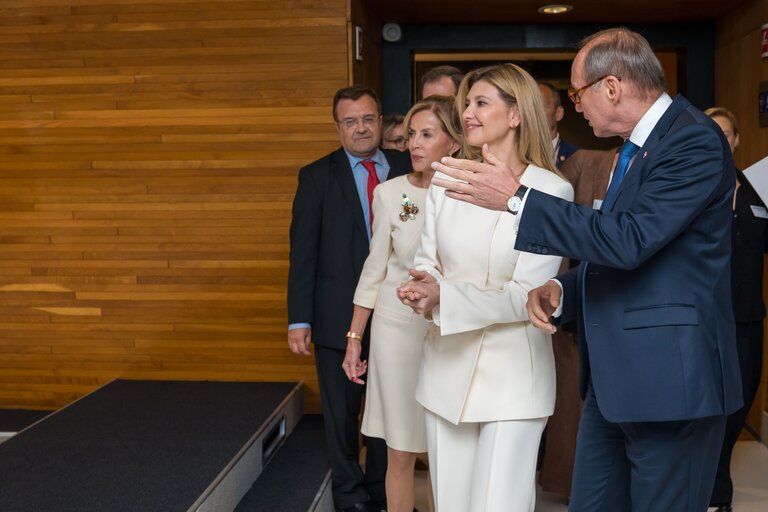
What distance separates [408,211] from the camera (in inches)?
125

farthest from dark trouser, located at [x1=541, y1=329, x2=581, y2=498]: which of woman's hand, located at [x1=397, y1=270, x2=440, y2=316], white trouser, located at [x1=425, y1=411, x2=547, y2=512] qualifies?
woman's hand, located at [x1=397, y1=270, x2=440, y2=316]

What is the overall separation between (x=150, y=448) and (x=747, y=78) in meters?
3.97

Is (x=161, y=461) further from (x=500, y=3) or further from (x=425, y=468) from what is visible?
(x=500, y=3)

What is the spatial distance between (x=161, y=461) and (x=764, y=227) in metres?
2.84

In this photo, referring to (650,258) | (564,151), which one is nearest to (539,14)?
(564,151)

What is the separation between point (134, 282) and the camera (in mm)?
5137

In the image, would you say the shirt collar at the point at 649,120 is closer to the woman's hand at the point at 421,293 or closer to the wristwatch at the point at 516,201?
the wristwatch at the point at 516,201

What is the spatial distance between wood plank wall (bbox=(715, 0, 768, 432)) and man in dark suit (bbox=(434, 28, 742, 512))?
333cm

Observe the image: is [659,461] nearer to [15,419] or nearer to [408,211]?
[408,211]

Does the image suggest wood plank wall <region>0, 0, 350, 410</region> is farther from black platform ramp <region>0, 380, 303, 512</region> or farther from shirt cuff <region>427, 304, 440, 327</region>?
shirt cuff <region>427, 304, 440, 327</region>

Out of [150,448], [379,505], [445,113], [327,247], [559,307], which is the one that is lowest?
[379,505]

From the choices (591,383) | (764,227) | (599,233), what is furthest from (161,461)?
(764,227)

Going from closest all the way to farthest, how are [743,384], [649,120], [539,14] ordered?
[649,120] → [743,384] → [539,14]

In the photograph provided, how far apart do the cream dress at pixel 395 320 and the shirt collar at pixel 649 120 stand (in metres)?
1.15
